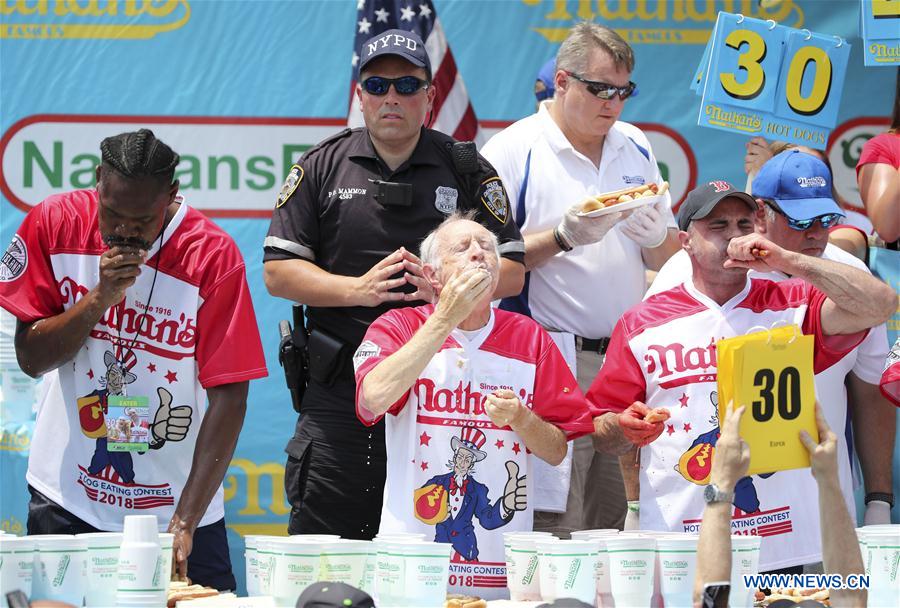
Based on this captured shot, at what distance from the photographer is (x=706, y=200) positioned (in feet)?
12.6

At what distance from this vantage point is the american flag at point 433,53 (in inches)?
216

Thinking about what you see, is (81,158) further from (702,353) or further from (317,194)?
(702,353)

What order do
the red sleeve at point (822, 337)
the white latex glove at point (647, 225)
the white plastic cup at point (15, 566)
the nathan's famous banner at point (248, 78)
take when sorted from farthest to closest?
the nathan's famous banner at point (248, 78)
the white latex glove at point (647, 225)
the red sleeve at point (822, 337)
the white plastic cup at point (15, 566)

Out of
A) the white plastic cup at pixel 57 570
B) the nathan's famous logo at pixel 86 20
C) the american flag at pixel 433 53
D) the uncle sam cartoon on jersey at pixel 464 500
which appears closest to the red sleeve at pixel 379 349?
the uncle sam cartoon on jersey at pixel 464 500

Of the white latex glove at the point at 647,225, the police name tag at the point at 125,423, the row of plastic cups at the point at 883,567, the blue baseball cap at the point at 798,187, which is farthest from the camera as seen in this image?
the white latex glove at the point at 647,225

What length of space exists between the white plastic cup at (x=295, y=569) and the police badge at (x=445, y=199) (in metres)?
1.73

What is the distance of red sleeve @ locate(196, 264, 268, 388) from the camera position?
12.2 feet

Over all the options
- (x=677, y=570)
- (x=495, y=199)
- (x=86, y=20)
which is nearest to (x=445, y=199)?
(x=495, y=199)

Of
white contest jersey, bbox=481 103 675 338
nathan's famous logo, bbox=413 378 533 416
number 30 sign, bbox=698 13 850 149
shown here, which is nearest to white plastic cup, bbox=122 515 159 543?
nathan's famous logo, bbox=413 378 533 416

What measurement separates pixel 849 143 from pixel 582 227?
2.06 meters

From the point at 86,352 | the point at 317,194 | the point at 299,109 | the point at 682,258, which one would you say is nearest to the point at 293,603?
the point at 86,352

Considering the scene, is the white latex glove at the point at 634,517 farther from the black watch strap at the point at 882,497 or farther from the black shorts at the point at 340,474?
the black watch strap at the point at 882,497

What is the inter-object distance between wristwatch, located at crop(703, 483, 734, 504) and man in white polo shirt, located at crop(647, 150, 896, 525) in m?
1.39

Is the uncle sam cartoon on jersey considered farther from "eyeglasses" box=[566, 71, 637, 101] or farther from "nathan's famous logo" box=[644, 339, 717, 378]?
"eyeglasses" box=[566, 71, 637, 101]
